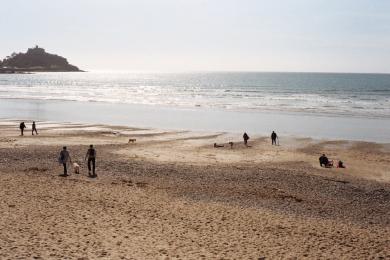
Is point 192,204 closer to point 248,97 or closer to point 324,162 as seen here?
point 324,162

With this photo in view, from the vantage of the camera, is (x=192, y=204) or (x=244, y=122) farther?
(x=244, y=122)

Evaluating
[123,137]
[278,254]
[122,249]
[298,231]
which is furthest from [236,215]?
[123,137]

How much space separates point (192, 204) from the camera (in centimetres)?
1677

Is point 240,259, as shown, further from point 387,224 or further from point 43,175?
point 43,175

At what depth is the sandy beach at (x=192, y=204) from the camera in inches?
472

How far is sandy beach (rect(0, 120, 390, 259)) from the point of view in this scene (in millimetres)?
11992

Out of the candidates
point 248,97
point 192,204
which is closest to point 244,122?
point 192,204

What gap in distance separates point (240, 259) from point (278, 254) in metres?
1.18

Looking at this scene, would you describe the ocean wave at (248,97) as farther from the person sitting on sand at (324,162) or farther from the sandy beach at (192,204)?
the sandy beach at (192,204)

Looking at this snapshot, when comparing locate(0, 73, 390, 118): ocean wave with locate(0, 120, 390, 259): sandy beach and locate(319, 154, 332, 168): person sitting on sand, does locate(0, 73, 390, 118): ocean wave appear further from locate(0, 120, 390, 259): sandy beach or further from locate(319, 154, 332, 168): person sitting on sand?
locate(0, 120, 390, 259): sandy beach

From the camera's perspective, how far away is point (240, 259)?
11.3 metres

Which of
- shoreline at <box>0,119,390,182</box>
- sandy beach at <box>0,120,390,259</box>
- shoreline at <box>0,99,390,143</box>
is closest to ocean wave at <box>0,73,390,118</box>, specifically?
shoreline at <box>0,99,390,143</box>

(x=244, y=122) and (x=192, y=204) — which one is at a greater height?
(x=244, y=122)

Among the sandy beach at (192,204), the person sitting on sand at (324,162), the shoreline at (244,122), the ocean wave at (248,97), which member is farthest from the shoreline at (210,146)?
the ocean wave at (248,97)
